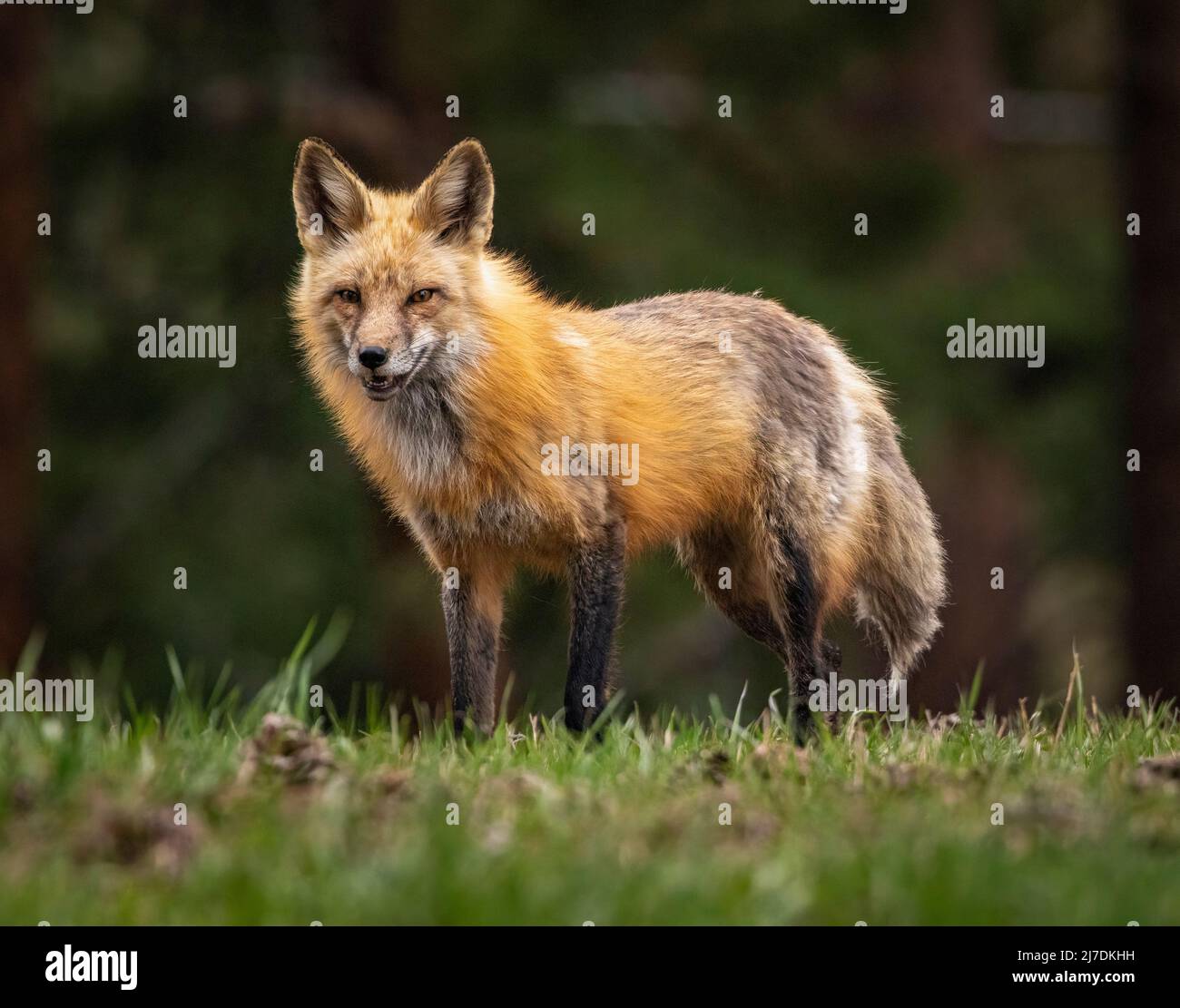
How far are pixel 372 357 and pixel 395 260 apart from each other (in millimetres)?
555

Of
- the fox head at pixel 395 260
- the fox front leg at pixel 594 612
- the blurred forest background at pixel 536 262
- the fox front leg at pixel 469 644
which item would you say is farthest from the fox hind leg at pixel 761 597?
the blurred forest background at pixel 536 262

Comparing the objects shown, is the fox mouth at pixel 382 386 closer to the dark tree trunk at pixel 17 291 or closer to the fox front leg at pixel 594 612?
the fox front leg at pixel 594 612

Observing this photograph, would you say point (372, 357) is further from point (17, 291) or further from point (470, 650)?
point (17, 291)

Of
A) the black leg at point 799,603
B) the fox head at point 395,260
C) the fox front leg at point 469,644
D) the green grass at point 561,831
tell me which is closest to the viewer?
the green grass at point 561,831

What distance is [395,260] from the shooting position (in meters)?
6.48

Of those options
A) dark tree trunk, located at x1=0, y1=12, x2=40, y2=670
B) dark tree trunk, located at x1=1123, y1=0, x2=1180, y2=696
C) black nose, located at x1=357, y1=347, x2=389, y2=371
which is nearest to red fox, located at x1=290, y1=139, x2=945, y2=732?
black nose, located at x1=357, y1=347, x2=389, y2=371

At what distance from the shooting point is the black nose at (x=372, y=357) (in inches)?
242

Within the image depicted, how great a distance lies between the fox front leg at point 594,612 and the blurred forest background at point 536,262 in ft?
20.7

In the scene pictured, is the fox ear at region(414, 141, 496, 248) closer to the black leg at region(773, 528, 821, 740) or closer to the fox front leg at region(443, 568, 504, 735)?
the fox front leg at region(443, 568, 504, 735)

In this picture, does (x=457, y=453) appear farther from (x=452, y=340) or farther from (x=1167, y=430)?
(x=1167, y=430)

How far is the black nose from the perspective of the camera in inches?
242

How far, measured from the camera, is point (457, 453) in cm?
661

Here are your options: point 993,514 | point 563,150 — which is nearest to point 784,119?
point 563,150

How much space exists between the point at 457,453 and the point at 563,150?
28.9ft
